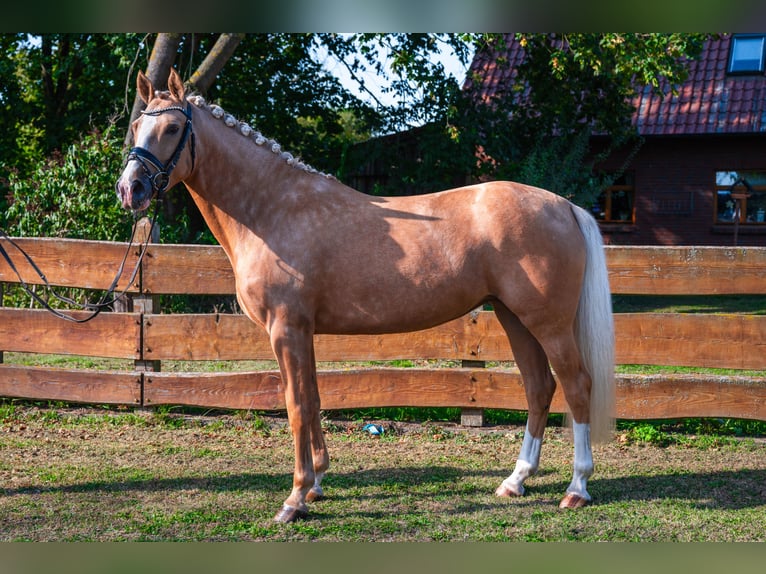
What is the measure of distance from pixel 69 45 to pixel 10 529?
15131mm

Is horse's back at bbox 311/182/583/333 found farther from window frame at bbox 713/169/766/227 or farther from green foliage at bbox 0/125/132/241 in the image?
window frame at bbox 713/169/766/227

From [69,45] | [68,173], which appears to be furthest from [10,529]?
[69,45]

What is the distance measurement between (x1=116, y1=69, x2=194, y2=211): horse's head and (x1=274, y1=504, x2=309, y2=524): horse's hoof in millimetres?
1810

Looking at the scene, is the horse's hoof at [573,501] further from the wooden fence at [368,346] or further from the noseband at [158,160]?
the noseband at [158,160]

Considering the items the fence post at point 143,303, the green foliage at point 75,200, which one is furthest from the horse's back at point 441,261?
the green foliage at point 75,200

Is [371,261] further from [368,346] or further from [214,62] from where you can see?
[214,62]

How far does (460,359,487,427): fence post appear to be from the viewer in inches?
232

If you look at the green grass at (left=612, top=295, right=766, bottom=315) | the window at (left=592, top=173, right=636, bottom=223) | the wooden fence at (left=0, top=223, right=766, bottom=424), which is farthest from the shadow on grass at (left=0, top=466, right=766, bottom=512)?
the window at (left=592, top=173, right=636, bottom=223)

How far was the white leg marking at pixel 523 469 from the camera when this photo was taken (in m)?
4.43

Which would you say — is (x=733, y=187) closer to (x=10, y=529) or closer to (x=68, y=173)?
(x=68, y=173)

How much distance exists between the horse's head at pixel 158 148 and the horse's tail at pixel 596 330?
2.36m

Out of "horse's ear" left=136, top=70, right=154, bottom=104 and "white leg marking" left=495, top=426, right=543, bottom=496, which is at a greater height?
"horse's ear" left=136, top=70, right=154, bottom=104

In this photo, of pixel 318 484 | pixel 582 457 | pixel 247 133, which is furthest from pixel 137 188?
pixel 582 457

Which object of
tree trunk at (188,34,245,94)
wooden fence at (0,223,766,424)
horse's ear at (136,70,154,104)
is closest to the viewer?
horse's ear at (136,70,154,104)
